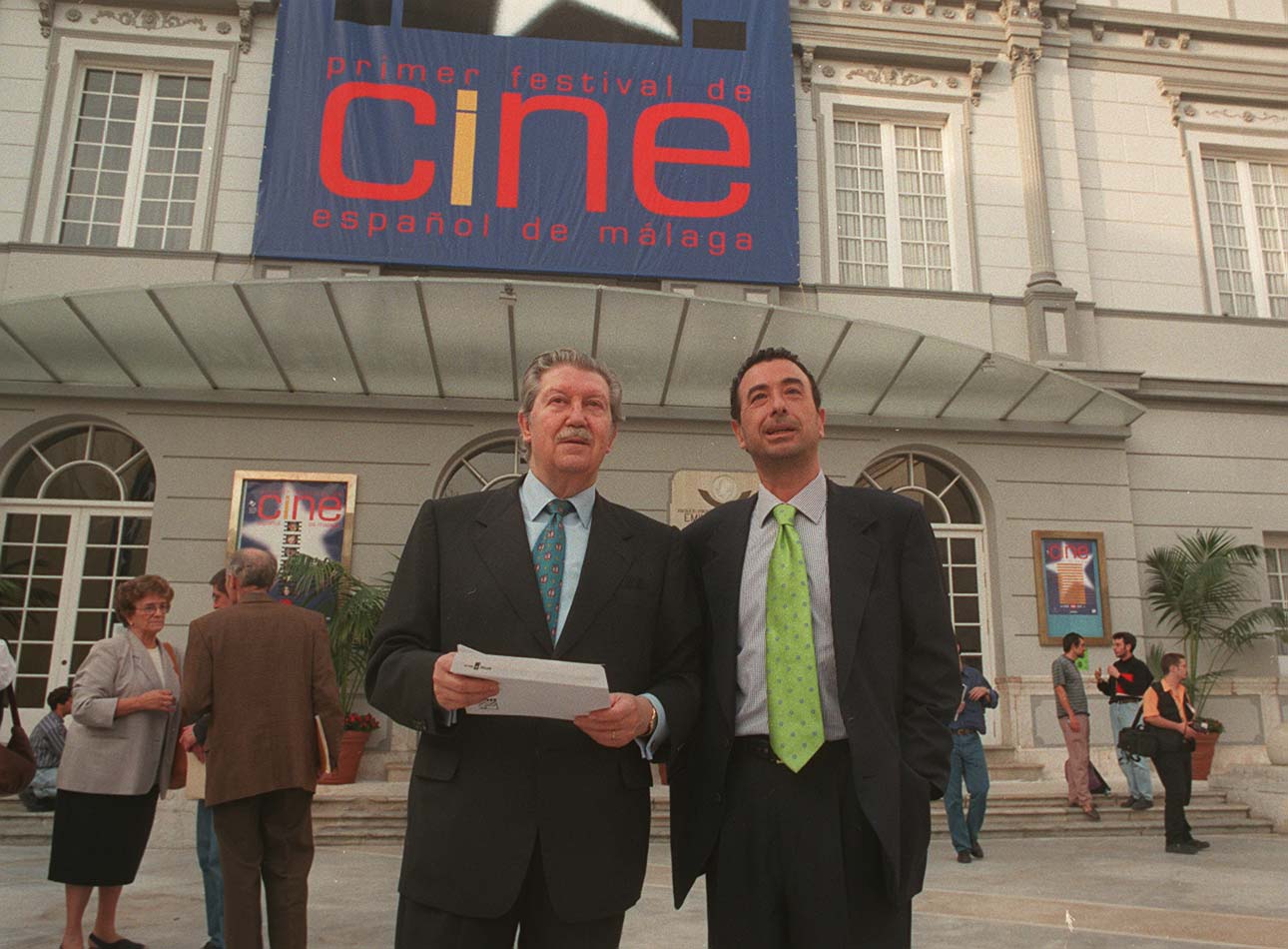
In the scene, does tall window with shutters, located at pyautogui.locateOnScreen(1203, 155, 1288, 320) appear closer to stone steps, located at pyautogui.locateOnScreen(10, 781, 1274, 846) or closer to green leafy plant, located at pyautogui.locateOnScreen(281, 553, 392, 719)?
stone steps, located at pyautogui.locateOnScreen(10, 781, 1274, 846)

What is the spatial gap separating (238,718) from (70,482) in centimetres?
797

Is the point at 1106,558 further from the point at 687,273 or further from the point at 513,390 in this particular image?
the point at 513,390

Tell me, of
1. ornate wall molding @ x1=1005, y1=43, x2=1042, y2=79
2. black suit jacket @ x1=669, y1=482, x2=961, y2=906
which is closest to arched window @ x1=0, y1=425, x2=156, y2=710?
black suit jacket @ x1=669, y1=482, x2=961, y2=906

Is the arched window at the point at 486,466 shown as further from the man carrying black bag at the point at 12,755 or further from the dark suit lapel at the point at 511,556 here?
the dark suit lapel at the point at 511,556

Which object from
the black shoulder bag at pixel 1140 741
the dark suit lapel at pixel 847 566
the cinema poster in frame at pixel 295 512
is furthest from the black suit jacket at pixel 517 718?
the cinema poster in frame at pixel 295 512

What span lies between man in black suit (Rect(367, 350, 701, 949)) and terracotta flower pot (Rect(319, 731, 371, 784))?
24.4 ft

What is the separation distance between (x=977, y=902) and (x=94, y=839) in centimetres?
455

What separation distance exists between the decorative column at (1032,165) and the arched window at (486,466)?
6.57 meters

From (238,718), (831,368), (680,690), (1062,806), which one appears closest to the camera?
(680,690)

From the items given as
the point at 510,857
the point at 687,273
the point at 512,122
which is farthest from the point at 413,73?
Result: the point at 510,857

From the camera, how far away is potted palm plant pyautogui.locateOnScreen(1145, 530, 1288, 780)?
1067 centimetres

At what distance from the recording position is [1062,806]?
8.69 m

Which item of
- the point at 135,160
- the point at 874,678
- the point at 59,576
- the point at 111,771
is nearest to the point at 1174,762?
the point at 874,678

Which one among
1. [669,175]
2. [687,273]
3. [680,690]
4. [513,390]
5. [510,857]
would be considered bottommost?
[510,857]
